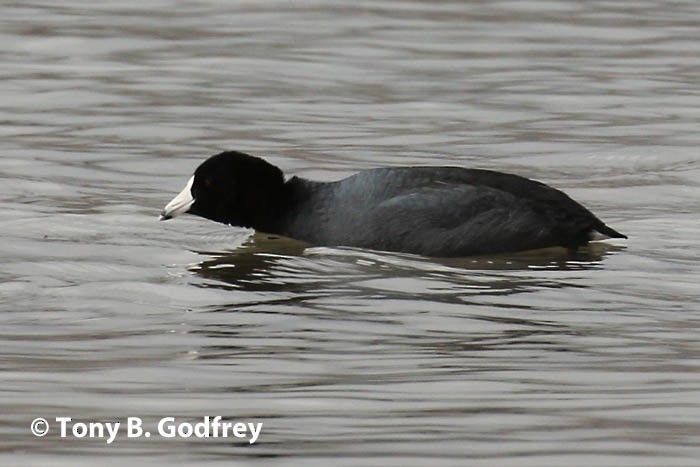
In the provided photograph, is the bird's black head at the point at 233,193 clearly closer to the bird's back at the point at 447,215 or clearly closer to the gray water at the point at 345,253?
the gray water at the point at 345,253

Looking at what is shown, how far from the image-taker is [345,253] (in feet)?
31.2

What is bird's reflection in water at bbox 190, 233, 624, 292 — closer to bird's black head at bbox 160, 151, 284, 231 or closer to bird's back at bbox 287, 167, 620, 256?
bird's back at bbox 287, 167, 620, 256

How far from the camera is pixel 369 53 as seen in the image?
1574cm

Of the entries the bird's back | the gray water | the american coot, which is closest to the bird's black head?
the american coot

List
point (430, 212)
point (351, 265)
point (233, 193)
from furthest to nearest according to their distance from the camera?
point (233, 193), point (430, 212), point (351, 265)

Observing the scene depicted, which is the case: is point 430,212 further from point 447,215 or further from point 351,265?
point 351,265

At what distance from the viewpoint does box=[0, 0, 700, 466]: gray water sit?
6008 millimetres

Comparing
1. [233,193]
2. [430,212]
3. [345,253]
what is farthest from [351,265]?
[233,193]

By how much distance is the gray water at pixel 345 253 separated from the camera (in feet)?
19.7

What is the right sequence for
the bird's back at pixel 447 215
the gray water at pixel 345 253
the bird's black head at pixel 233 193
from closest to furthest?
the gray water at pixel 345 253 < the bird's back at pixel 447 215 < the bird's black head at pixel 233 193

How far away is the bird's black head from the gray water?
18cm

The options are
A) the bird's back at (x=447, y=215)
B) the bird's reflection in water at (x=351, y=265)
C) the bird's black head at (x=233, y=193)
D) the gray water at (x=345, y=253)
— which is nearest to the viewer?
the gray water at (x=345, y=253)

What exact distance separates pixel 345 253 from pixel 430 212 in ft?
1.52

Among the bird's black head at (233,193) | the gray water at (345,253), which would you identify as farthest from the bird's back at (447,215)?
the bird's black head at (233,193)
